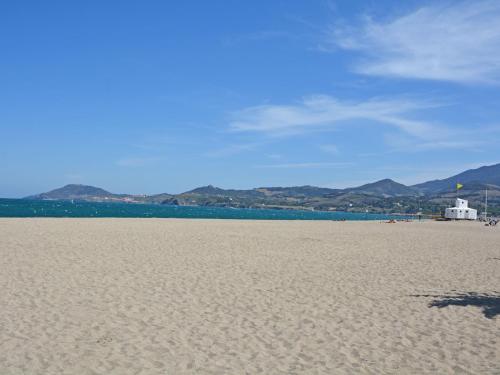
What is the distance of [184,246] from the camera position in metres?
21.7

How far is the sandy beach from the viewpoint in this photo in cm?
656

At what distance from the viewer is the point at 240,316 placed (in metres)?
9.02

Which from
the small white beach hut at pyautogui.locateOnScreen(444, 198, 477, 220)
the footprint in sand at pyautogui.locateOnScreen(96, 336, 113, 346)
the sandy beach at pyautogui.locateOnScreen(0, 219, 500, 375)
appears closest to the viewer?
the sandy beach at pyautogui.locateOnScreen(0, 219, 500, 375)

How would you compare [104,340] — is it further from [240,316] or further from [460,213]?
[460,213]

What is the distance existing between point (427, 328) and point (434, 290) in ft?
13.4

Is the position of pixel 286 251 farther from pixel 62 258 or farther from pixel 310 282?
pixel 62 258

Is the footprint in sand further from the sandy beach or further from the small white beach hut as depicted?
the small white beach hut

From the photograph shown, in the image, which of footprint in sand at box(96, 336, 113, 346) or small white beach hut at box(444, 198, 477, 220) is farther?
small white beach hut at box(444, 198, 477, 220)

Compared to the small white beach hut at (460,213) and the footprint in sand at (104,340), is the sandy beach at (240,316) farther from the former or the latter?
the small white beach hut at (460,213)

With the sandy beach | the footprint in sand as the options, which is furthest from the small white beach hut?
the footprint in sand

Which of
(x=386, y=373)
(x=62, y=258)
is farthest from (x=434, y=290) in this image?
(x=62, y=258)

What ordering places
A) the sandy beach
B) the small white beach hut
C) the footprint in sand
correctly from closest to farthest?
the sandy beach
the footprint in sand
the small white beach hut

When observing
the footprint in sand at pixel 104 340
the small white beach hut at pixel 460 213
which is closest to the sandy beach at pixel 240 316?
the footprint in sand at pixel 104 340

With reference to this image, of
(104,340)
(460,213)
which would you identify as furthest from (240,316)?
(460,213)
